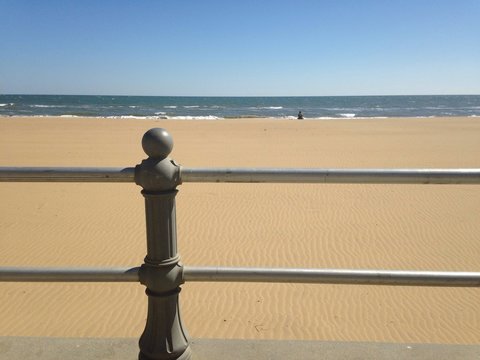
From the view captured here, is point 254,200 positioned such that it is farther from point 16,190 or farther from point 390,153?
point 390,153

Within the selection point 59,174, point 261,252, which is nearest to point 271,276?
point 59,174

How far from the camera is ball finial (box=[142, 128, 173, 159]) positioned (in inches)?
69.9

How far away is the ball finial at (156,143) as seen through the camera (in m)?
1.78

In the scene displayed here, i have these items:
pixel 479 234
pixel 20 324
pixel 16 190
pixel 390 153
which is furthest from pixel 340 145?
Answer: pixel 20 324

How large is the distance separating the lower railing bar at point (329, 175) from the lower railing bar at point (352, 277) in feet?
1.43

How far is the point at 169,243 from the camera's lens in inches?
75.5

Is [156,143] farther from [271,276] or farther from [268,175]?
[271,276]

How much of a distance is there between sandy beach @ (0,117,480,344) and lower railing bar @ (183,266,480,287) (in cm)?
231

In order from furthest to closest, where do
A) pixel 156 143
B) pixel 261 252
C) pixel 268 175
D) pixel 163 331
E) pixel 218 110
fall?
1. pixel 218 110
2. pixel 261 252
3. pixel 163 331
4. pixel 268 175
5. pixel 156 143

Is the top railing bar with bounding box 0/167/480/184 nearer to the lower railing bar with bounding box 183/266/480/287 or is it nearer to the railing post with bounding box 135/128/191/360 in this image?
the railing post with bounding box 135/128/191/360

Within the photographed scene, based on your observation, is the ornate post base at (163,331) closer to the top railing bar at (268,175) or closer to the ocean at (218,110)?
the top railing bar at (268,175)

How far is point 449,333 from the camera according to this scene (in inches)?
164

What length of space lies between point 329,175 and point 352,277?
0.49 metres

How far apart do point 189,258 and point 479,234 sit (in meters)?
4.82
